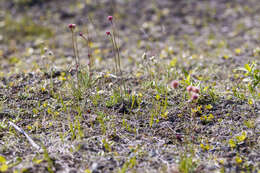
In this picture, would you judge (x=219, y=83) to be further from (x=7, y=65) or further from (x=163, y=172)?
(x=7, y=65)

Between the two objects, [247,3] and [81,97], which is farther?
[247,3]

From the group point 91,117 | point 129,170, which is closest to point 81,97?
point 91,117

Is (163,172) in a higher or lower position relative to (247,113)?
lower

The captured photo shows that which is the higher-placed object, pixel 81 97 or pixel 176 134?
pixel 81 97

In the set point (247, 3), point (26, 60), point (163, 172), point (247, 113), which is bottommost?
point (163, 172)

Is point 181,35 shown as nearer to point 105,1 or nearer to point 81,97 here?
point 105,1

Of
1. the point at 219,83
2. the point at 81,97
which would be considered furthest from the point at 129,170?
the point at 219,83

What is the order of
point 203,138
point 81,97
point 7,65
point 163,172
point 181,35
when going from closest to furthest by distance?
point 163,172 → point 203,138 → point 81,97 → point 7,65 → point 181,35

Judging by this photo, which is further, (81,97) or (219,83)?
(219,83)

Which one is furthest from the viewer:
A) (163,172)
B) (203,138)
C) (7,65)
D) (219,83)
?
(7,65)
